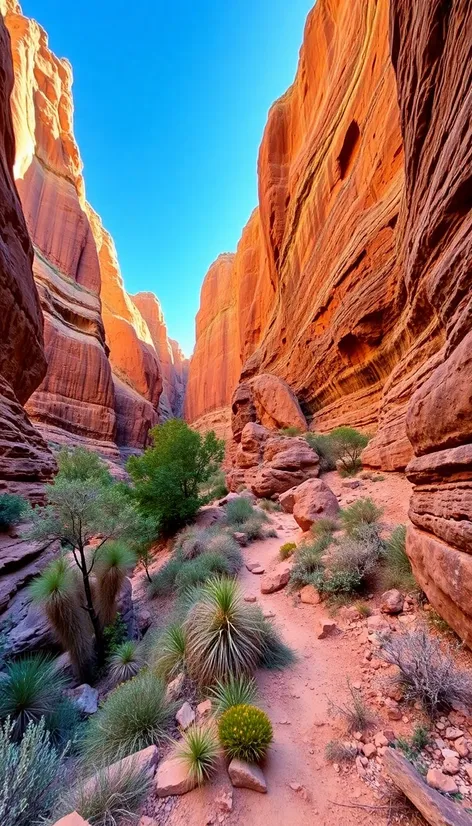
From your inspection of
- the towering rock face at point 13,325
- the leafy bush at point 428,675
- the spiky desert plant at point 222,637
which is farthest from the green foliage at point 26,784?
the towering rock face at point 13,325

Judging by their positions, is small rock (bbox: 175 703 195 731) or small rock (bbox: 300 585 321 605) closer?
small rock (bbox: 175 703 195 731)

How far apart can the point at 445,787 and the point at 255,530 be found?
726cm

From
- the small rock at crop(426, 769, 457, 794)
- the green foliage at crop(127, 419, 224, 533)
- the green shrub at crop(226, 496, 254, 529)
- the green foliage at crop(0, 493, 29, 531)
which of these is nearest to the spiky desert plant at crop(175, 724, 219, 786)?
the small rock at crop(426, 769, 457, 794)

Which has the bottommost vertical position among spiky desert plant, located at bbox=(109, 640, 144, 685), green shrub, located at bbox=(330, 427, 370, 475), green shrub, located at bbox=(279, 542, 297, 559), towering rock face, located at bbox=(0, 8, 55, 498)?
spiky desert plant, located at bbox=(109, 640, 144, 685)

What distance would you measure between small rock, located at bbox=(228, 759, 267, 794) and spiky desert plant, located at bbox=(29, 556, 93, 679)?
3802 mm

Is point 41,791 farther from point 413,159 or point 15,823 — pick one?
point 413,159

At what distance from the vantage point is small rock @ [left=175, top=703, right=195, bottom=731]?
3152mm

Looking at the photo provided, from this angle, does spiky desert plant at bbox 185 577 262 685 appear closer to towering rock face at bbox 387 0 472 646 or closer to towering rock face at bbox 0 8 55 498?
towering rock face at bbox 387 0 472 646

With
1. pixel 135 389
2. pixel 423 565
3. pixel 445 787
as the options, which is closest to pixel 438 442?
pixel 423 565

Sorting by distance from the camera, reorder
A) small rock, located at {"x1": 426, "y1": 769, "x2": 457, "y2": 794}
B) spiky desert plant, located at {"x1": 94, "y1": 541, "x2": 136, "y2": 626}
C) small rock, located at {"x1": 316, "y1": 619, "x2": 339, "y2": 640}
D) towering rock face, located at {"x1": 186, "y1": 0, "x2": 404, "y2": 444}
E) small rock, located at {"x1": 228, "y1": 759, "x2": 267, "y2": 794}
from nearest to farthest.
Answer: small rock, located at {"x1": 426, "y1": 769, "x2": 457, "y2": 794} < small rock, located at {"x1": 228, "y1": 759, "x2": 267, "y2": 794} < small rock, located at {"x1": 316, "y1": 619, "x2": 339, "y2": 640} < spiky desert plant, located at {"x1": 94, "y1": 541, "x2": 136, "y2": 626} < towering rock face, located at {"x1": 186, "y1": 0, "x2": 404, "y2": 444}

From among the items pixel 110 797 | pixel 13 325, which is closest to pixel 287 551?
pixel 110 797

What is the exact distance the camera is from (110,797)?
233 cm

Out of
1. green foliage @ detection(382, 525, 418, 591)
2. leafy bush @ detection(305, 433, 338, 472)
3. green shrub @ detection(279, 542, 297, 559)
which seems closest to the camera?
green foliage @ detection(382, 525, 418, 591)

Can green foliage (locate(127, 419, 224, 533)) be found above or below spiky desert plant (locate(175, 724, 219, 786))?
above
